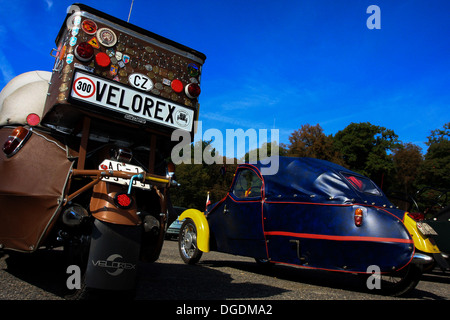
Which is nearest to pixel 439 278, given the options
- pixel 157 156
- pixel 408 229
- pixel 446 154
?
pixel 408 229

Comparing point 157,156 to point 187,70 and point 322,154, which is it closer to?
point 187,70

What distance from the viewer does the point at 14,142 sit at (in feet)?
11.5

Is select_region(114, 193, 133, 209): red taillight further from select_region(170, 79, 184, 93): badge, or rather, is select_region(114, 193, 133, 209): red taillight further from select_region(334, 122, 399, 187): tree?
select_region(334, 122, 399, 187): tree

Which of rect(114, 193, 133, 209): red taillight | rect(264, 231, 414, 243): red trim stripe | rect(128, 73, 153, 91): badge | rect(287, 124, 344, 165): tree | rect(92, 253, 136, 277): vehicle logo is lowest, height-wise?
rect(92, 253, 136, 277): vehicle logo

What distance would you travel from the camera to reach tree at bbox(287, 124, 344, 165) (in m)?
29.5

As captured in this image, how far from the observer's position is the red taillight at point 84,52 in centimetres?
341

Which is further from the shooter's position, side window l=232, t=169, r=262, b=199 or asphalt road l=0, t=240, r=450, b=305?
side window l=232, t=169, r=262, b=199

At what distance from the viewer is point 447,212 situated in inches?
310

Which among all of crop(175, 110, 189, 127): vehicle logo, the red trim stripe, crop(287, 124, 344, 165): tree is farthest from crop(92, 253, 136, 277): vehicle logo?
crop(287, 124, 344, 165): tree

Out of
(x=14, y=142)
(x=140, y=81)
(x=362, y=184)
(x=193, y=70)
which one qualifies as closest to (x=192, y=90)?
(x=193, y=70)

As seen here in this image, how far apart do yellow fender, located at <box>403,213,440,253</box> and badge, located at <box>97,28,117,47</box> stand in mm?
4427

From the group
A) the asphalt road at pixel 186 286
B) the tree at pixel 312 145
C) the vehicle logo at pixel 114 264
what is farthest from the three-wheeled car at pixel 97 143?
the tree at pixel 312 145

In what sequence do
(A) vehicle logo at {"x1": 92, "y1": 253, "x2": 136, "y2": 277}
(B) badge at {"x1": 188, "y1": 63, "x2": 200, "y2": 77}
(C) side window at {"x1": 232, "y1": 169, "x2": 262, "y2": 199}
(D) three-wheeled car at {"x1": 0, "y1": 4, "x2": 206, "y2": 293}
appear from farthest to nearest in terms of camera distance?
(C) side window at {"x1": 232, "y1": 169, "x2": 262, "y2": 199}, (B) badge at {"x1": 188, "y1": 63, "x2": 200, "y2": 77}, (D) three-wheeled car at {"x1": 0, "y1": 4, "x2": 206, "y2": 293}, (A) vehicle logo at {"x1": 92, "y1": 253, "x2": 136, "y2": 277}

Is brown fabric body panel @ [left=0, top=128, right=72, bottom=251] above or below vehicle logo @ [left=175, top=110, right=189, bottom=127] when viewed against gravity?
below
